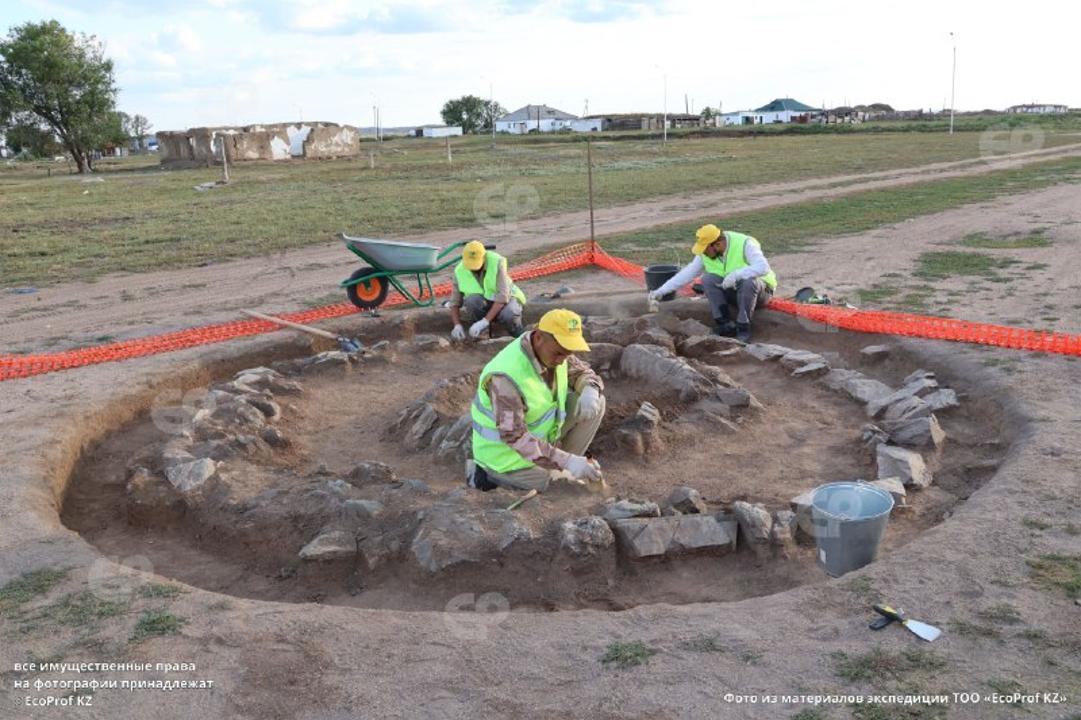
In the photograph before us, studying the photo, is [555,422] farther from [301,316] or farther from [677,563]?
[301,316]

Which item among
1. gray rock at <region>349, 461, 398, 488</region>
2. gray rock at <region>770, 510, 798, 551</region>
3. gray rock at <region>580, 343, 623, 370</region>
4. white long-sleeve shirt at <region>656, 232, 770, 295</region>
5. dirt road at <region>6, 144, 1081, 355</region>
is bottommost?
gray rock at <region>770, 510, 798, 551</region>

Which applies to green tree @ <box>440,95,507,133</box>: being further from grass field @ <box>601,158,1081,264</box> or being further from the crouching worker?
the crouching worker

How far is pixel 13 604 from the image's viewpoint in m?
3.85

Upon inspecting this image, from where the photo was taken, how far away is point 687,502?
4723mm

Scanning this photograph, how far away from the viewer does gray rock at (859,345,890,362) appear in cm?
746

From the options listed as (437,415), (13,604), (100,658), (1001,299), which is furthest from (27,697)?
(1001,299)

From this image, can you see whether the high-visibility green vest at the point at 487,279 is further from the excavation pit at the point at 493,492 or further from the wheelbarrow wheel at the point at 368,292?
the wheelbarrow wheel at the point at 368,292

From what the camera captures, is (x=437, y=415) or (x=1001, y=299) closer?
(x=437, y=415)

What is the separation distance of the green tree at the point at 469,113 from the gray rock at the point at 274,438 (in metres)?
79.2

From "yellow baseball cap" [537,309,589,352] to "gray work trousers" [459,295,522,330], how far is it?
3.80 metres

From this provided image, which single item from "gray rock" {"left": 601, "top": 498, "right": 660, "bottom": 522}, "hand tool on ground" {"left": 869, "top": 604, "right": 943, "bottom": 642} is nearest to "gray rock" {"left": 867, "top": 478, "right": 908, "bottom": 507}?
"gray rock" {"left": 601, "top": 498, "right": 660, "bottom": 522}

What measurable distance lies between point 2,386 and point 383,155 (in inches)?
1427

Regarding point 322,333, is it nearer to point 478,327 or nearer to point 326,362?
point 326,362

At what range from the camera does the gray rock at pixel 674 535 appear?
438 centimetres
